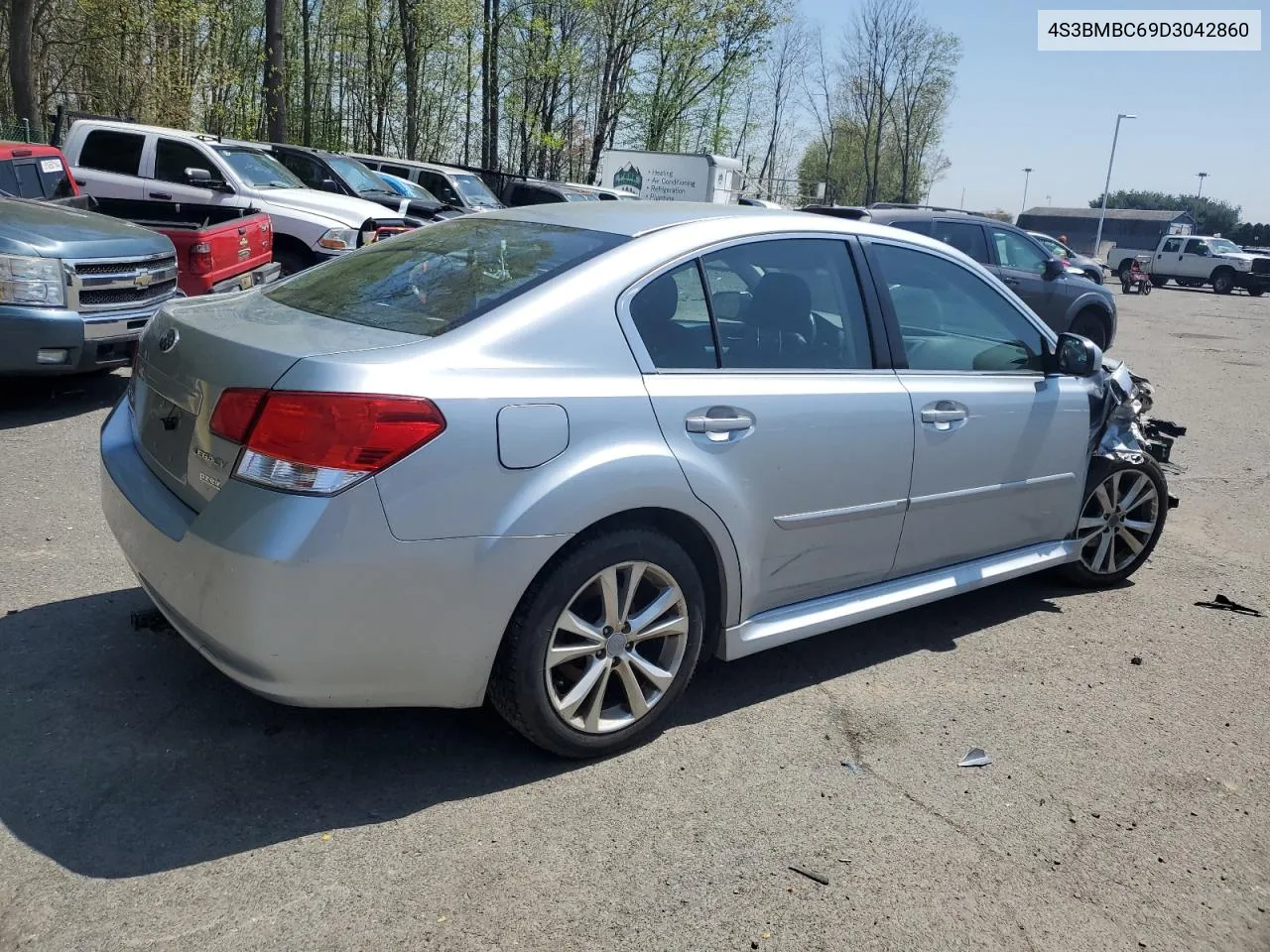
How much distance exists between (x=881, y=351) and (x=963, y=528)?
2.73 ft

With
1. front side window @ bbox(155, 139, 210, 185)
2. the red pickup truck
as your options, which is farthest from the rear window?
front side window @ bbox(155, 139, 210, 185)

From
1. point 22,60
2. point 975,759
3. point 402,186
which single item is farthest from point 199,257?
point 22,60

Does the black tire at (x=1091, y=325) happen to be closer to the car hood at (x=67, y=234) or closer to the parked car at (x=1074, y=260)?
the parked car at (x=1074, y=260)

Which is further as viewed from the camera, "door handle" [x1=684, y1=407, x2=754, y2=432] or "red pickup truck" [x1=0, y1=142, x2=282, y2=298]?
"red pickup truck" [x1=0, y1=142, x2=282, y2=298]

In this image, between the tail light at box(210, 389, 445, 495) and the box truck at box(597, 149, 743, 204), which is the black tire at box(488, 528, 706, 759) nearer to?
the tail light at box(210, 389, 445, 495)

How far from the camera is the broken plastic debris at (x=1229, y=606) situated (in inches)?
207

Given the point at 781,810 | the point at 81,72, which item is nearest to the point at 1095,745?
the point at 781,810

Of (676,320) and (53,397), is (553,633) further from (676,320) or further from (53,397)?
(53,397)

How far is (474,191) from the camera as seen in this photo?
66.7 ft

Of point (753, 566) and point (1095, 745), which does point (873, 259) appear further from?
point (1095, 745)

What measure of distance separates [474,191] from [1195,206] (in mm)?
105039

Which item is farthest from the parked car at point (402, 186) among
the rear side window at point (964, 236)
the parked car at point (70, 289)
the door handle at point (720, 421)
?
the door handle at point (720, 421)

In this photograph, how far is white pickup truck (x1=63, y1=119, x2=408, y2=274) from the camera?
37.7 ft

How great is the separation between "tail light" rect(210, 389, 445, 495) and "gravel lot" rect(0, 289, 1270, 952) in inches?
37.2
